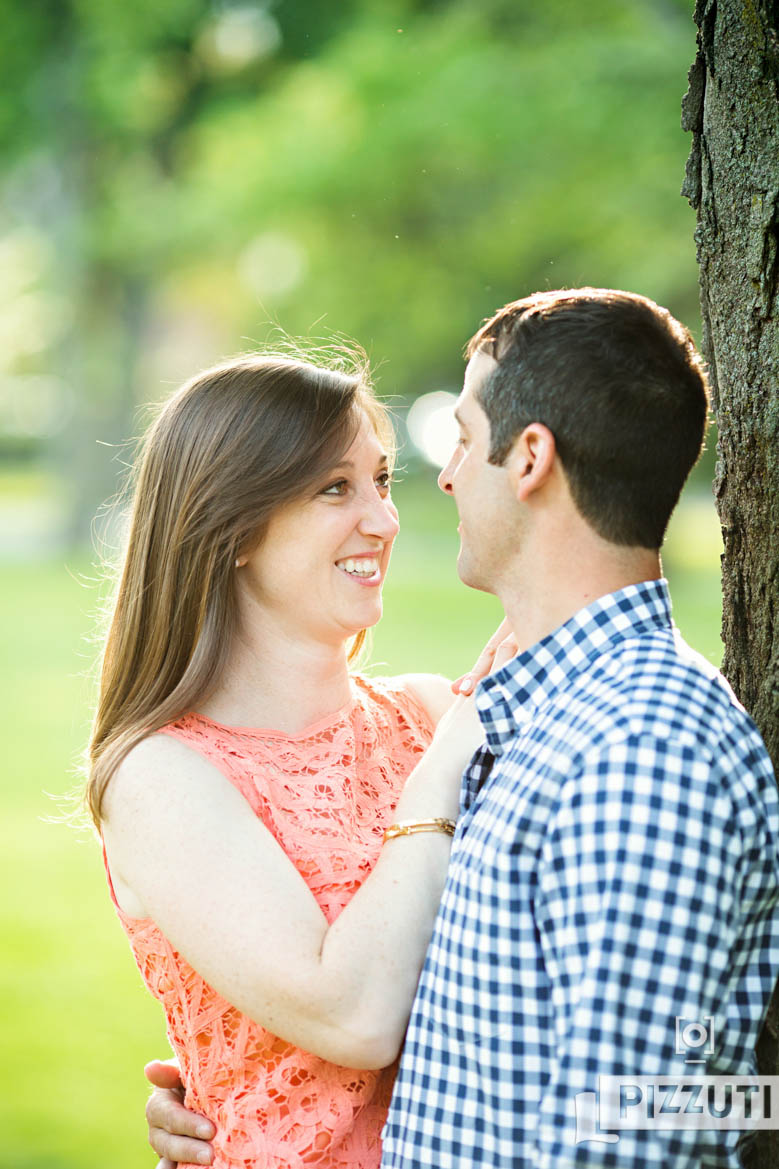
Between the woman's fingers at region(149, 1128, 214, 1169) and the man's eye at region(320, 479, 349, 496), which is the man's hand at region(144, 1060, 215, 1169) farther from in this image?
the man's eye at region(320, 479, 349, 496)

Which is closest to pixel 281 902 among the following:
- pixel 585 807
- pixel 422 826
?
pixel 422 826

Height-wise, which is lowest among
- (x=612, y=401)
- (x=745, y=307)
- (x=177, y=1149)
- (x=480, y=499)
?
(x=177, y=1149)

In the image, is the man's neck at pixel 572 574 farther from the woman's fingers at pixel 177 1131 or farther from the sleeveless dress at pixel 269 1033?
the woman's fingers at pixel 177 1131

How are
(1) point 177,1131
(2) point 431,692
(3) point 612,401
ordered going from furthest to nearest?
(2) point 431,692, (1) point 177,1131, (3) point 612,401

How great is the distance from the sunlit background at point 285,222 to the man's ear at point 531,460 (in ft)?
15.4

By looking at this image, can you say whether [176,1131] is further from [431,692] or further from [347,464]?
[347,464]

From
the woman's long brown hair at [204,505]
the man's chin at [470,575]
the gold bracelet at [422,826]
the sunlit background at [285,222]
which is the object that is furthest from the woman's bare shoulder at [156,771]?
the sunlit background at [285,222]

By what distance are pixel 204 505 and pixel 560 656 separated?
798 mm

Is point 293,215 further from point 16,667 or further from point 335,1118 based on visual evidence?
point 335,1118

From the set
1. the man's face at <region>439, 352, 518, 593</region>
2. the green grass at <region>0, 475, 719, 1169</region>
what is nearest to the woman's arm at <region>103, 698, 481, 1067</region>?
the man's face at <region>439, 352, 518, 593</region>

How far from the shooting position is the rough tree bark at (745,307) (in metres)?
1.89

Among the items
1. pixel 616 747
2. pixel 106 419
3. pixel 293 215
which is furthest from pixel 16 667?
pixel 616 747

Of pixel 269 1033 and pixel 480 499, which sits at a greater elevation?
pixel 480 499

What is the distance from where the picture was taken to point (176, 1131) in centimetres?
210
